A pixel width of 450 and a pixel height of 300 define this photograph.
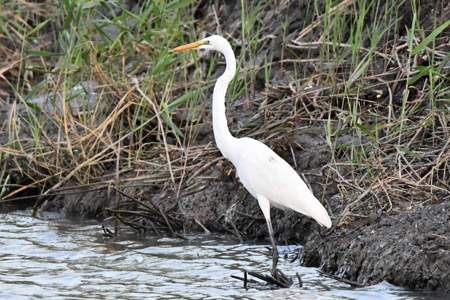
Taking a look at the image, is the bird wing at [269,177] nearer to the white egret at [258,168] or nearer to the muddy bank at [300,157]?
the white egret at [258,168]

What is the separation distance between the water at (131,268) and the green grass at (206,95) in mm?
529

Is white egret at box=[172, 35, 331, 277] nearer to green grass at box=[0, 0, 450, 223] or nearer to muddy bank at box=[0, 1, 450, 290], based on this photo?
muddy bank at box=[0, 1, 450, 290]

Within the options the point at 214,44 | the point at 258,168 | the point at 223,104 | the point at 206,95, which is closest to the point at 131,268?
the point at 258,168

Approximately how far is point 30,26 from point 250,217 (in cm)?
371

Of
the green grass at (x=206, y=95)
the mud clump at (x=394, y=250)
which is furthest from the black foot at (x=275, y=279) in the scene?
the green grass at (x=206, y=95)

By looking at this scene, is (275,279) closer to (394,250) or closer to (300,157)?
(394,250)

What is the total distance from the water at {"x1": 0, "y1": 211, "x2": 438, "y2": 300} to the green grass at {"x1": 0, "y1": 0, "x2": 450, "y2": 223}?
53 cm

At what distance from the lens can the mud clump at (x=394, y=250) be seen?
5.38 metres

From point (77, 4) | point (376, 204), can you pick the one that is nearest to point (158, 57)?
point (77, 4)

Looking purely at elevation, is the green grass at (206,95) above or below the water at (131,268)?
above

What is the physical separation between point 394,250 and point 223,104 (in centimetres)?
133

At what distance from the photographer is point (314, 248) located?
20.0 ft

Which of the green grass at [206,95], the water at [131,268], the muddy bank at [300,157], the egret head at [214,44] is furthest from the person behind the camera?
the green grass at [206,95]

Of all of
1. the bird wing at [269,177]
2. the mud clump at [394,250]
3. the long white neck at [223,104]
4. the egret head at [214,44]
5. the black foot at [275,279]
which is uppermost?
the egret head at [214,44]
